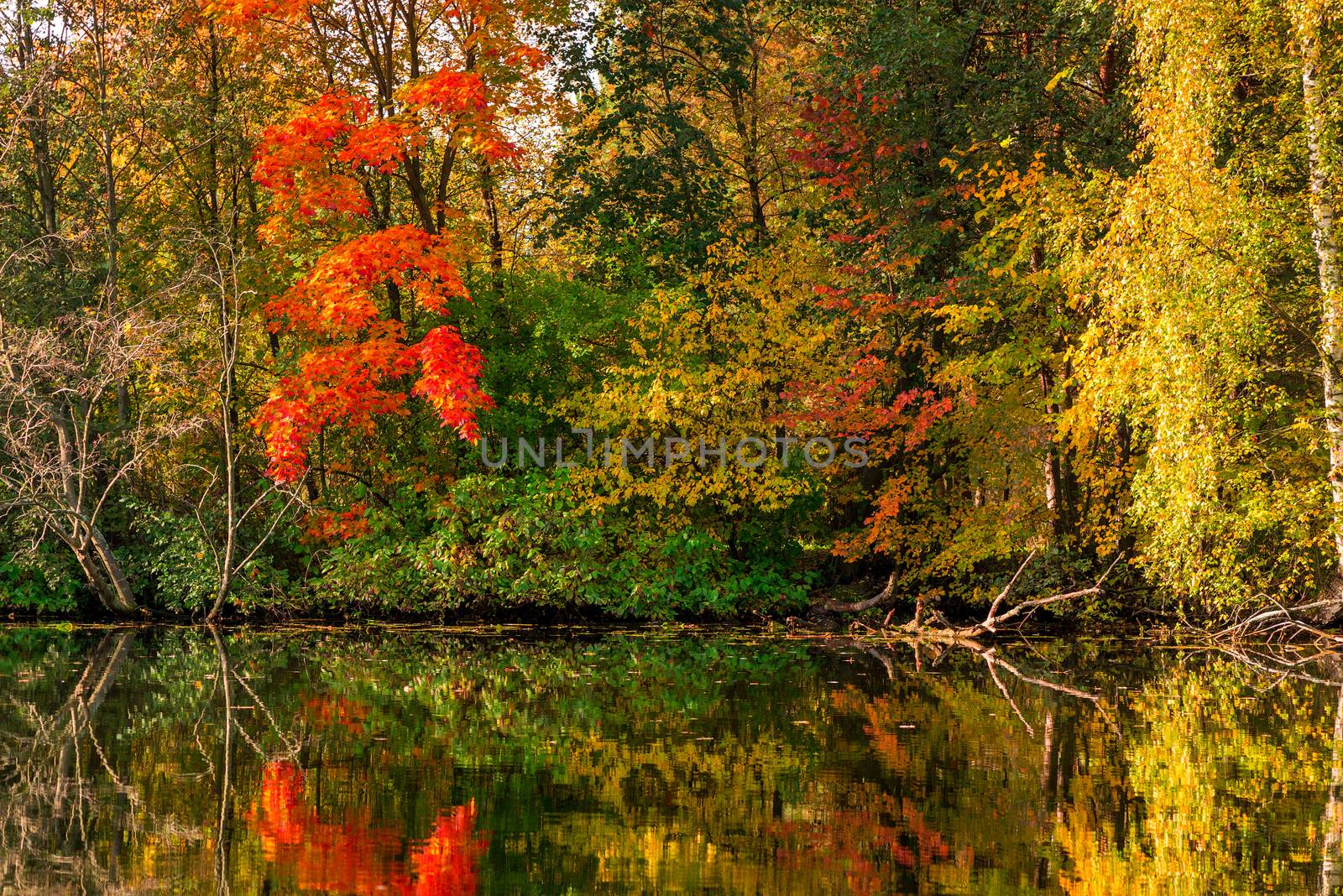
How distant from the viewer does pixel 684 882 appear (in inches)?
224

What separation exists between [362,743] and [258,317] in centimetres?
1192

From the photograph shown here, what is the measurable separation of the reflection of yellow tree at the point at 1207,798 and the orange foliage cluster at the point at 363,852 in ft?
8.31

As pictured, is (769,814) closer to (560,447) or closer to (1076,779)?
(1076,779)

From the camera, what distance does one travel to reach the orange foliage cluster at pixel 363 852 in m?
5.58

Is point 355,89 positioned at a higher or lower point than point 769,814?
higher

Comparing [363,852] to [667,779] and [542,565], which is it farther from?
[542,565]

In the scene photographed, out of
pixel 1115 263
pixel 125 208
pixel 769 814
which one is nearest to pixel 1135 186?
pixel 1115 263

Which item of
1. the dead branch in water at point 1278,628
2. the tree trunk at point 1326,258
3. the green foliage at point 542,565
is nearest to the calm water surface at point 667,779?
the dead branch in water at point 1278,628

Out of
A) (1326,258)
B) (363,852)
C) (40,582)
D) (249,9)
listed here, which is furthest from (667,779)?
(40,582)

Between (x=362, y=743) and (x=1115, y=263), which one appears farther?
(x=1115, y=263)

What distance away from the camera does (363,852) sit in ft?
20.2

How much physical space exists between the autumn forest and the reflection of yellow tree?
5392 millimetres

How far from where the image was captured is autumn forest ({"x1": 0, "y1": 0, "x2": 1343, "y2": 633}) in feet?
56.8

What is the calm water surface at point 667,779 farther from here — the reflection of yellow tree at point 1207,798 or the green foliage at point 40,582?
the green foliage at point 40,582
